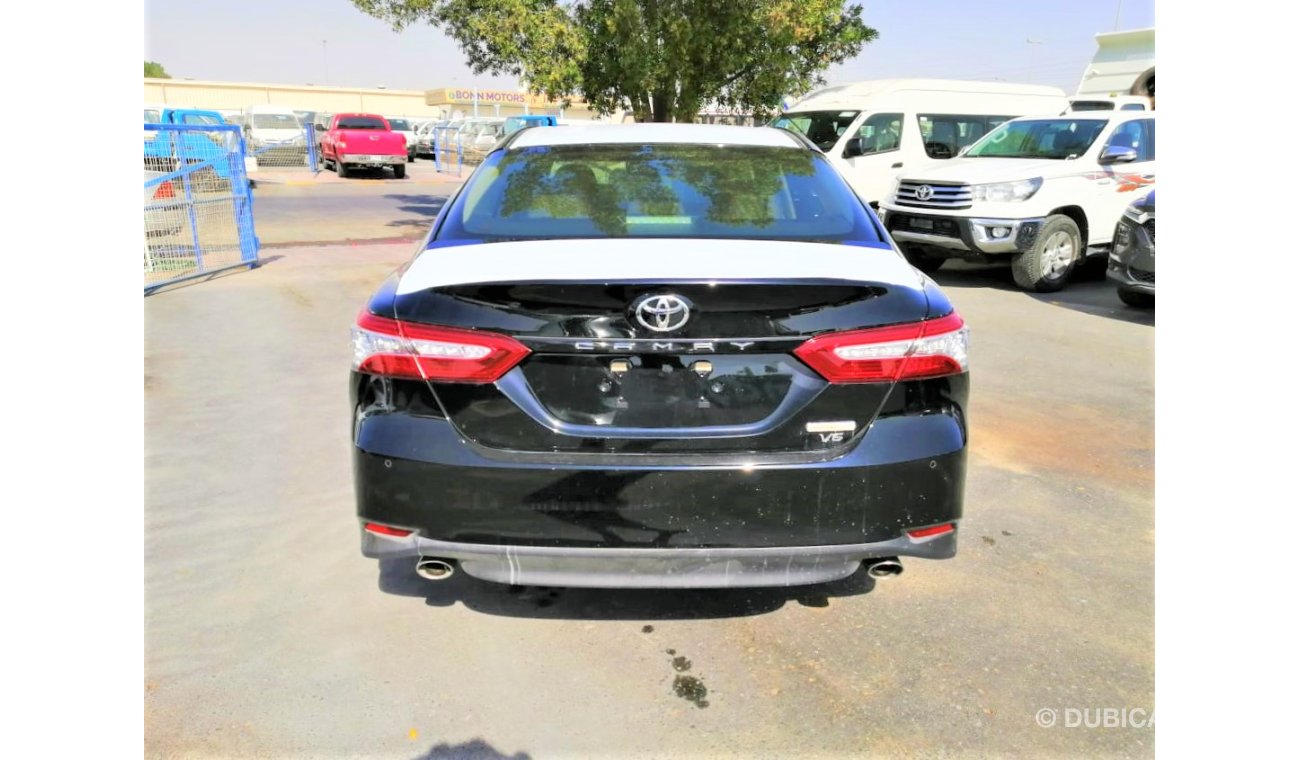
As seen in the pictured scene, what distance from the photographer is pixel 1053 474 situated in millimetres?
4652

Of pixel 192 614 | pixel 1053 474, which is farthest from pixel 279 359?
pixel 1053 474

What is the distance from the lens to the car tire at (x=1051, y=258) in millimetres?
9914

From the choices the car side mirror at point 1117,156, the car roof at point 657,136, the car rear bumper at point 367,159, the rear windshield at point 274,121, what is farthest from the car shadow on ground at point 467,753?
the rear windshield at point 274,121

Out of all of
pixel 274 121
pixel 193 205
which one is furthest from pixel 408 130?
pixel 193 205

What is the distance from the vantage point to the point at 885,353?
2582mm

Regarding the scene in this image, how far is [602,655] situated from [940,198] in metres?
8.43

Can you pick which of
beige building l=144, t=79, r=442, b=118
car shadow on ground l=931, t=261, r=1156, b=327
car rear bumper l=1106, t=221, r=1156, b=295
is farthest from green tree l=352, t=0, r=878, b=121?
beige building l=144, t=79, r=442, b=118

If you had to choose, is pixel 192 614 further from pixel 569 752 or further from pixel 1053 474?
pixel 1053 474

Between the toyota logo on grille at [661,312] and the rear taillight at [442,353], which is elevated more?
the toyota logo on grille at [661,312]

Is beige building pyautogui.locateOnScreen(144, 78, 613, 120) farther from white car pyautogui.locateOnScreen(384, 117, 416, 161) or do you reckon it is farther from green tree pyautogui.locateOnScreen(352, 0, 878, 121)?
green tree pyautogui.locateOnScreen(352, 0, 878, 121)

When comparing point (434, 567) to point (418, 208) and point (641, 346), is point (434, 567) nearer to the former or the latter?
point (641, 346)

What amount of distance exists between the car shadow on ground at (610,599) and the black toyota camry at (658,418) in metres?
0.66

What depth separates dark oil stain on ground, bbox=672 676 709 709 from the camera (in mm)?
2793

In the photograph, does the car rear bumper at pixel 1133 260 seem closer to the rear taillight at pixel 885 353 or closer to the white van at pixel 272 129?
the rear taillight at pixel 885 353
